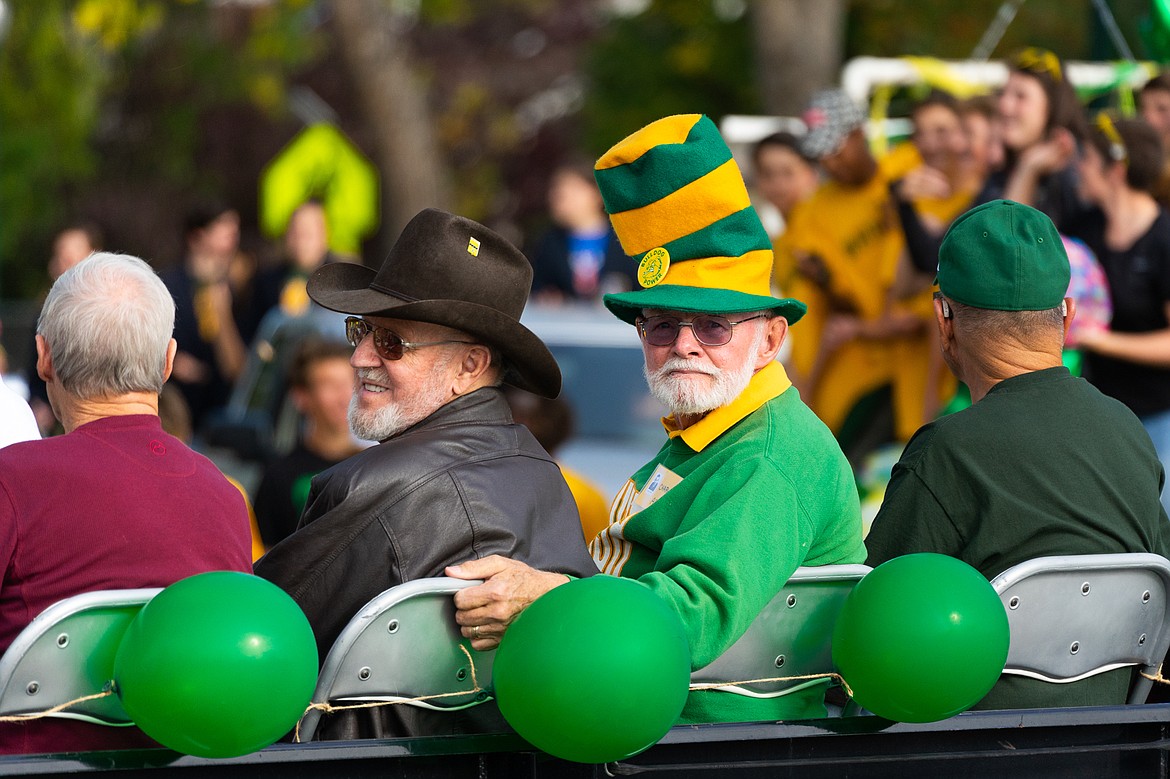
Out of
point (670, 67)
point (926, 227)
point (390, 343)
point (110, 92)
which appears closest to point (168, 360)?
point (390, 343)

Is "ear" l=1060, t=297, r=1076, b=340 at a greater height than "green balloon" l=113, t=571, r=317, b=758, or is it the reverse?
"ear" l=1060, t=297, r=1076, b=340

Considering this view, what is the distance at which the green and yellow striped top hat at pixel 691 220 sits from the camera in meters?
3.83

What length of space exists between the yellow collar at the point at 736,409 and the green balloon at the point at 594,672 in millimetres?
813

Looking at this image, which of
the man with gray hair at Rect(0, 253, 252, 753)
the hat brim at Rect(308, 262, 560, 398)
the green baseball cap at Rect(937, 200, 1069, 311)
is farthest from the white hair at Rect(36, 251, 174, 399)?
the green baseball cap at Rect(937, 200, 1069, 311)

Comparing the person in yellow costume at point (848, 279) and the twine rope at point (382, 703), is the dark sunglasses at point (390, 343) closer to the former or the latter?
the twine rope at point (382, 703)

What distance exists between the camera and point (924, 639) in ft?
10.3

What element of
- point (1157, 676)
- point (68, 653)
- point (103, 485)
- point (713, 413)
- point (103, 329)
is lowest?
point (1157, 676)

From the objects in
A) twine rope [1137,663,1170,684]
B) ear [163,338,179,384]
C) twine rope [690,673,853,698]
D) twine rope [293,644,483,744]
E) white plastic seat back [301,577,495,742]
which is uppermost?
ear [163,338,179,384]

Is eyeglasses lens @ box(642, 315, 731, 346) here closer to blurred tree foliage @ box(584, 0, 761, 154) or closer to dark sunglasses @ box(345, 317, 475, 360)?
dark sunglasses @ box(345, 317, 475, 360)

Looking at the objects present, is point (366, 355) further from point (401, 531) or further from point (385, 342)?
point (401, 531)

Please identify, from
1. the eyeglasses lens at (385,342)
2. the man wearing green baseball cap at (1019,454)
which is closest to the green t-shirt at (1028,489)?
the man wearing green baseball cap at (1019,454)

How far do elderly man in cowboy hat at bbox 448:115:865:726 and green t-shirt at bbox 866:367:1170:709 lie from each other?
16cm

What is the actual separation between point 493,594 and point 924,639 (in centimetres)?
79

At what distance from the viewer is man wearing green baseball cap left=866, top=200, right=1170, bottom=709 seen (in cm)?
360
